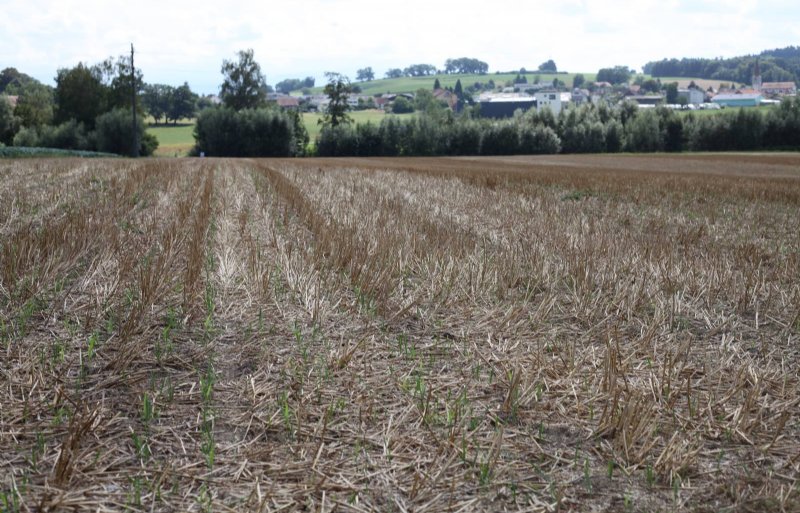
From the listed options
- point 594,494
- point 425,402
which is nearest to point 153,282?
point 425,402

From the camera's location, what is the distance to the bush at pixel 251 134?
81.9 meters

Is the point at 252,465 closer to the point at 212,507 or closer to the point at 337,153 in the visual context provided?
the point at 212,507

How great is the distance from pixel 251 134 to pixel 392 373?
8147 centimetres

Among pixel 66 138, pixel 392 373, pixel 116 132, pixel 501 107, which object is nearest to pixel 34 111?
pixel 66 138

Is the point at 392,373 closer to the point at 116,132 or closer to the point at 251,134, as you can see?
the point at 116,132

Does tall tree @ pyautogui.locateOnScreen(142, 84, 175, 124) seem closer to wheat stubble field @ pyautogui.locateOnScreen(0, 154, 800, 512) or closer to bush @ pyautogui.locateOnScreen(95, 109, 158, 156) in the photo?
bush @ pyautogui.locateOnScreen(95, 109, 158, 156)

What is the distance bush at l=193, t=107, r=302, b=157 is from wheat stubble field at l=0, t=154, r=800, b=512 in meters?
75.8

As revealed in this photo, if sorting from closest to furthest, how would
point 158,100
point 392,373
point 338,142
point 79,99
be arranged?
1. point 392,373
2. point 338,142
3. point 79,99
4. point 158,100

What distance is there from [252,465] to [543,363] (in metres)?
1.72

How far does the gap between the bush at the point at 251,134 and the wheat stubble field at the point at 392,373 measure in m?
75.8

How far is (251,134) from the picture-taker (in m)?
82.1

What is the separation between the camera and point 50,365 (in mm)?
3621

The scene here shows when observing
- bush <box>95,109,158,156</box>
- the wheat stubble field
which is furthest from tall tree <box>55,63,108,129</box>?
the wheat stubble field

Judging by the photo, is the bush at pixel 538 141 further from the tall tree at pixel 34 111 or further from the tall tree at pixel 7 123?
the tall tree at pixel 7 123
